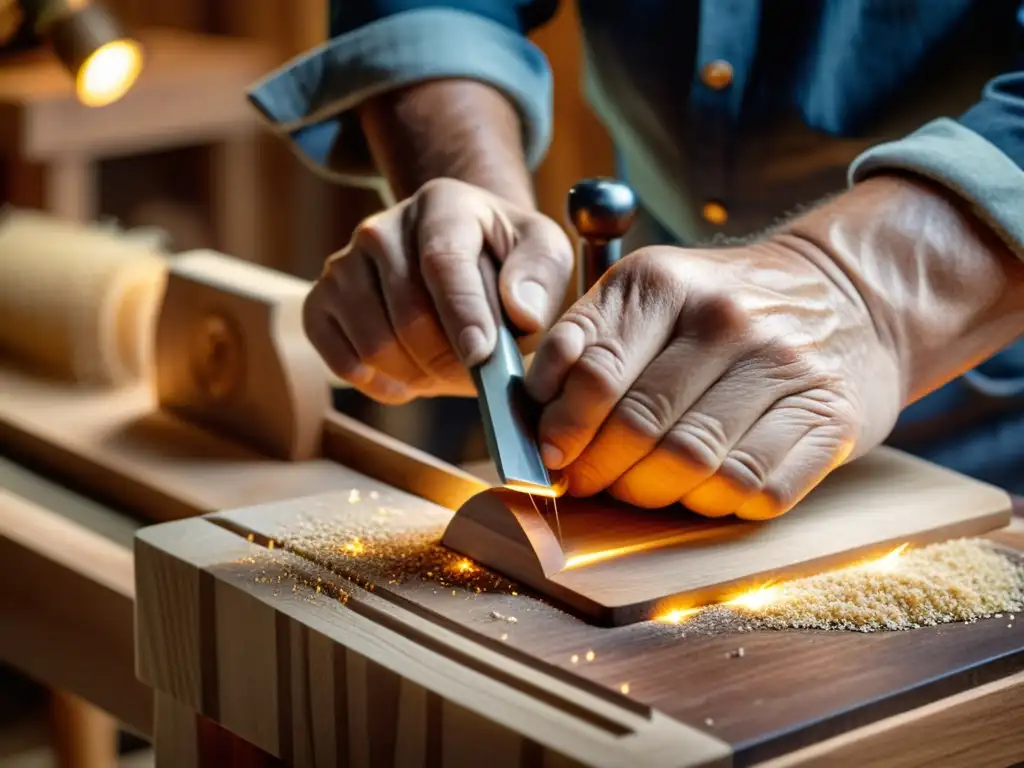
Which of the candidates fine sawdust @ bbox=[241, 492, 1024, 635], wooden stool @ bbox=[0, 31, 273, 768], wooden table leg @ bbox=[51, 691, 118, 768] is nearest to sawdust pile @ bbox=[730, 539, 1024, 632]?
fine sawdust @ bbox=[241, 492, 1024, 635]

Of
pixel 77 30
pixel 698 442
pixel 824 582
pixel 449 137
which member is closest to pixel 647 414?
pixel 698 442

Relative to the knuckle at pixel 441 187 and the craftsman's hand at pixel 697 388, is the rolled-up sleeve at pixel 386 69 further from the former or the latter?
the craftsman's hand at pixel 697 388

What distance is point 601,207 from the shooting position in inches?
35.4

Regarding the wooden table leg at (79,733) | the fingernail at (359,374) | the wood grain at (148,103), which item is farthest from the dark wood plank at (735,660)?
the wood grain at (148,103)

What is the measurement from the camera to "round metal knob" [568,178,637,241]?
90 centimetres

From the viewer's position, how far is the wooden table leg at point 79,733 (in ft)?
4.97

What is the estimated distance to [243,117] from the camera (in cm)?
280

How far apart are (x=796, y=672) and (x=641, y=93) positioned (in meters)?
0.74

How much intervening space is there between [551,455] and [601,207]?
0.15 metres

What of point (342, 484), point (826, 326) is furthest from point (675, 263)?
point (342, 484)

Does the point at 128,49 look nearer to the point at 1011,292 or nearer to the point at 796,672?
the point at 1011,292

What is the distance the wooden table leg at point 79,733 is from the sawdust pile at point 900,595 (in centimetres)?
91

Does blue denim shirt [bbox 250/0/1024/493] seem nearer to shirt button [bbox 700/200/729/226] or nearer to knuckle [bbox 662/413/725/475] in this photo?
shirt button [bbox 700/200/729/226]

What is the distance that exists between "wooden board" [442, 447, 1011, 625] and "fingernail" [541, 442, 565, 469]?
3 centimetres
